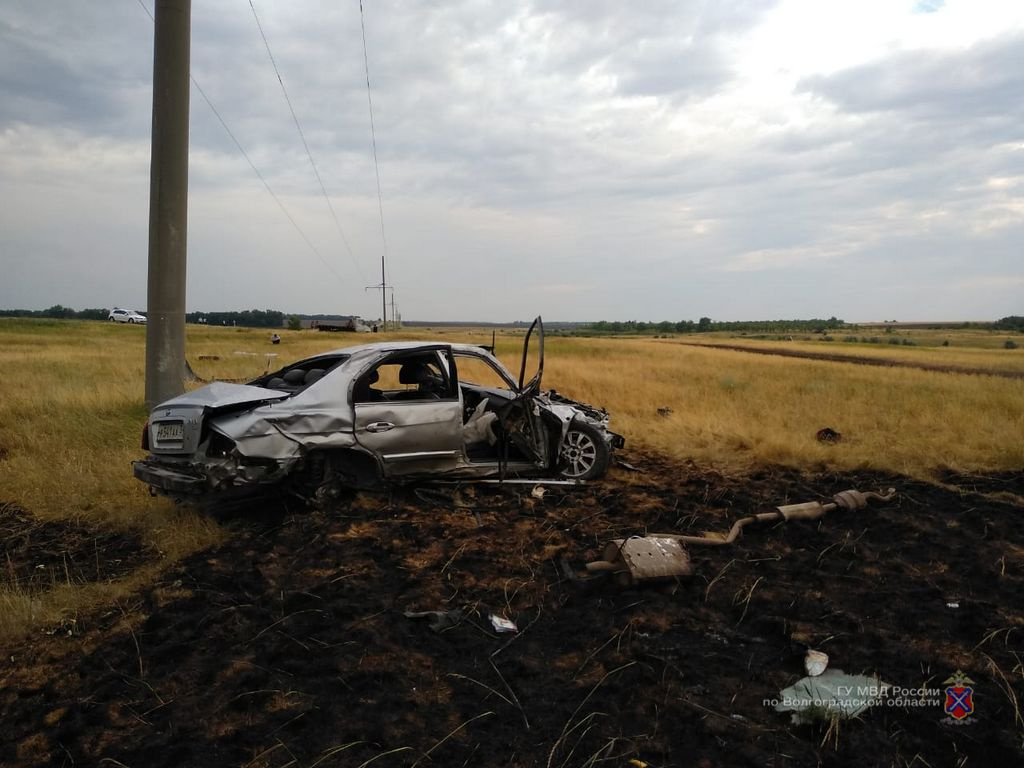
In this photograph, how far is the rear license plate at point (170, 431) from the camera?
5336 mm

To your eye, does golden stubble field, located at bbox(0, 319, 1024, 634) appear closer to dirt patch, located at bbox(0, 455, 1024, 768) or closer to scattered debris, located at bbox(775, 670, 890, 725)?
dirt patch, located at bbox(0, 455, 1024, 768)

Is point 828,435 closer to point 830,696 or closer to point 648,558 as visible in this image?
point 648,558

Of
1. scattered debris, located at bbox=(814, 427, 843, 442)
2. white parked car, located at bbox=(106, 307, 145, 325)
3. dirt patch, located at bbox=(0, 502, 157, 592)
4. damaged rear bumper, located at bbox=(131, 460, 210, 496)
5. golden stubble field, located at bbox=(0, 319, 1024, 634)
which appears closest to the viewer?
dirt patch, located at bbox=(0, 502, 157, 592)

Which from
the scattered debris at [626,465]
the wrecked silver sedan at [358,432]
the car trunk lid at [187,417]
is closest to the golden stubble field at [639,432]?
the scattered debris at [626,465]

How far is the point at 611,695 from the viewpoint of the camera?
10.00 feet

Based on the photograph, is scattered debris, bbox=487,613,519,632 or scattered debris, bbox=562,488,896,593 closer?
scattered debris, bbox=487,613,519,632

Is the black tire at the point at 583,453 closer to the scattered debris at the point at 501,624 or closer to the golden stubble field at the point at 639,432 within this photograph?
the golden stubble field at the point at 639,432

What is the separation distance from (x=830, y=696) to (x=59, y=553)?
5630 mm

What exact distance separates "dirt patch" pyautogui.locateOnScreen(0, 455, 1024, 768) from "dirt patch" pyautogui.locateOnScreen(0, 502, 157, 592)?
0.64m

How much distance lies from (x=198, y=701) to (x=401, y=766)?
44.7 inches

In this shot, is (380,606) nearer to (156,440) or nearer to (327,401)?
(327,401)

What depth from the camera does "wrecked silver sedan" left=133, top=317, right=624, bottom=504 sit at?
533cm

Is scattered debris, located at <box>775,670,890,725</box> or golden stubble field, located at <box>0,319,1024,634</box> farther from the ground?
golden stubble field, located at <box>0,319,1024,634</box>

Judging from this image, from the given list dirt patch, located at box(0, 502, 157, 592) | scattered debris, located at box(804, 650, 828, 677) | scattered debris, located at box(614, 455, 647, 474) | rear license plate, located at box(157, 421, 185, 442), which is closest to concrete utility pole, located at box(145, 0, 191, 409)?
dirt patch, located at box(0, 502, 157, 592)
